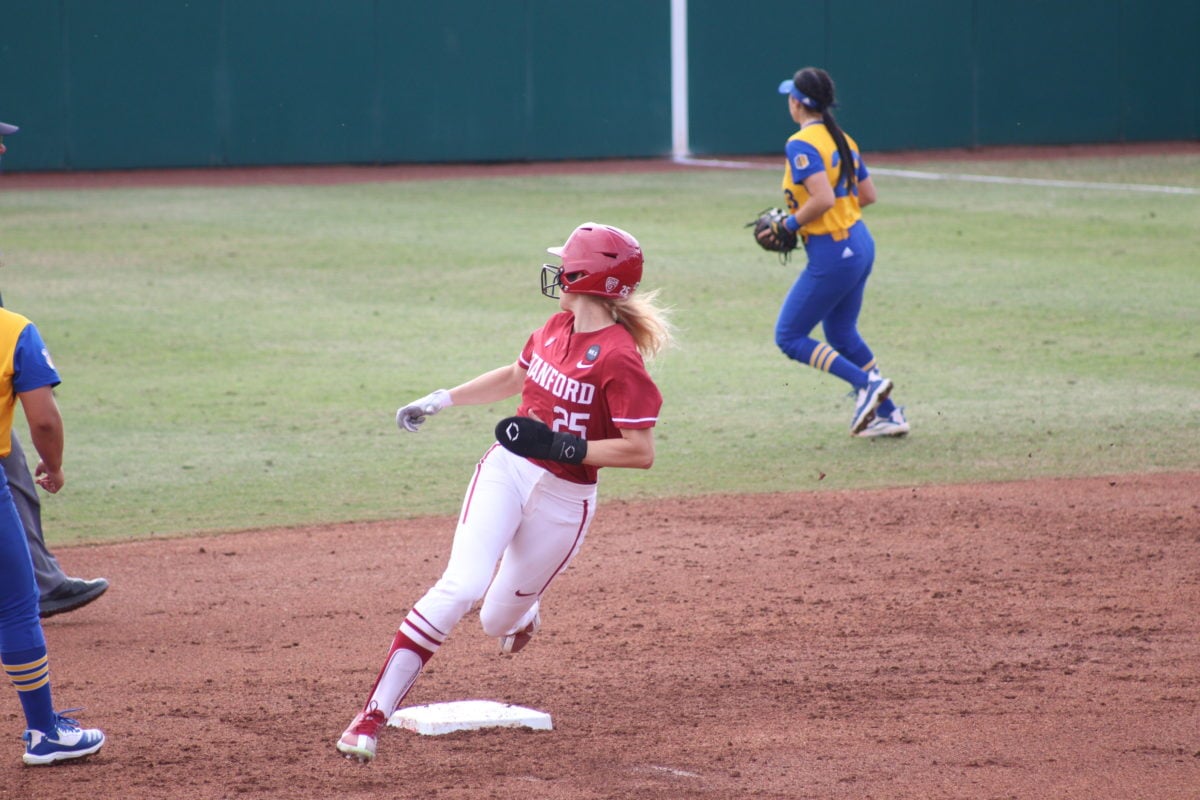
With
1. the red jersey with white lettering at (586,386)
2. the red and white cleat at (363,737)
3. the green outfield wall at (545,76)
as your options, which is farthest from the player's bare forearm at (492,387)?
the green outfield wall at (545,76)

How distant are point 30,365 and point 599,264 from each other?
71.5 inches

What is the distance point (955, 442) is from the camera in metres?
9.02

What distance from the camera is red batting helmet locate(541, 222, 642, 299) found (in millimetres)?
4602

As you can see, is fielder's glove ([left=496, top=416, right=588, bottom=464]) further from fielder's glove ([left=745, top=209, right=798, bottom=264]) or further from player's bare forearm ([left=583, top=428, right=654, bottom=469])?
fielder's glove ([left=745, top=209, right=798, bottom=264])

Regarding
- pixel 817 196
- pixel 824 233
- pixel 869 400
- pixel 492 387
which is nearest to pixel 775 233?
pixel 824 233

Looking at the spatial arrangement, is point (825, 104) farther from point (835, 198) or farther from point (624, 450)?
point (624, 450)

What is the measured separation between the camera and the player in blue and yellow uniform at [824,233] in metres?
8.68

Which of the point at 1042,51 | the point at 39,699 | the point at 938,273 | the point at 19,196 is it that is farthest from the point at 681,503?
the point at 1042,51

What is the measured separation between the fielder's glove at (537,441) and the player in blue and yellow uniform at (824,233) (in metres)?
4.61

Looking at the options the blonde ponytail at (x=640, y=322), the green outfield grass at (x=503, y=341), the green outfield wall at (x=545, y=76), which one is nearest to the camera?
the blonde ponytail at (x=640, y=322)

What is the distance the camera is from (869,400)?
29.2 feet

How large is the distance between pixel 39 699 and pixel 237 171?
22.7 m

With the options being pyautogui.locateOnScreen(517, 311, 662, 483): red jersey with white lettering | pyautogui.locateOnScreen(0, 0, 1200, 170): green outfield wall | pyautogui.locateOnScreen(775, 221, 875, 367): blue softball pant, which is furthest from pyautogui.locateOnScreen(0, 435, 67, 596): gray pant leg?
pyautogui.locateOnScreen(0, 0, 1200, 170): green outfield wall

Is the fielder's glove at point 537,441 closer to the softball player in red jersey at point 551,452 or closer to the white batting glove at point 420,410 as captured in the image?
the softball player in red jersey at point 551,452
